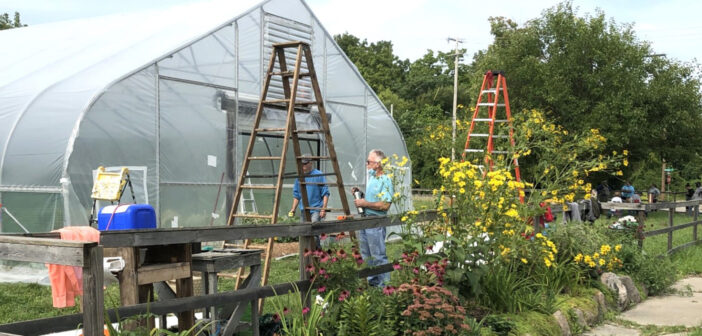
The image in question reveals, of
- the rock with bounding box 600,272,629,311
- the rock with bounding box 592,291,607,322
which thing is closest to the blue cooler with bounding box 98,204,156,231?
the rock with bounding box 592,291,607,322

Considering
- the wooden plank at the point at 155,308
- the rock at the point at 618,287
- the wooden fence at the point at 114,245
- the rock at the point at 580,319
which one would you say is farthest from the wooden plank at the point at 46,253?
the rock at the point at 618,287

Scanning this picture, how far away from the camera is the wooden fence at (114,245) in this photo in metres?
3.04

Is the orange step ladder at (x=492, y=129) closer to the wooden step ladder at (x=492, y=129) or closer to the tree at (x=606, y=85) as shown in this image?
the wooden step ladder at (x=492, y=129)

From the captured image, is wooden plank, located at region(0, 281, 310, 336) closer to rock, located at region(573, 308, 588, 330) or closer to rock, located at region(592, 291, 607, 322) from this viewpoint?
rock, located at region(573, 308, 588, 330)

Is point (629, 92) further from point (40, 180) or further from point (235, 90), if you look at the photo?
point (40, 180)

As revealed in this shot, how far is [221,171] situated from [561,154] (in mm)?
5610

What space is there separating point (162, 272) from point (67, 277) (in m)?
0.64

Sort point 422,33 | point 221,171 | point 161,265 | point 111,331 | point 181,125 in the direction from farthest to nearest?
1. point 422,33
2. point 221,171
3. point 181,125
4. point 161,265
5. point 111,331

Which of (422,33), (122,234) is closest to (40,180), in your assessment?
(122,234)

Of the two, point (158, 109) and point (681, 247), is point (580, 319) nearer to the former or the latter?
point (158, 109)

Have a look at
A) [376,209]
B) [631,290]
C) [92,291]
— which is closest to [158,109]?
[376,209]

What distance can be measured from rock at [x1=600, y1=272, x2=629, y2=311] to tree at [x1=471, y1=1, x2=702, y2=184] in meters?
15.4

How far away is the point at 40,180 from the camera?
877 centimetres

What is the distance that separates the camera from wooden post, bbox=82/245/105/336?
3027mm
